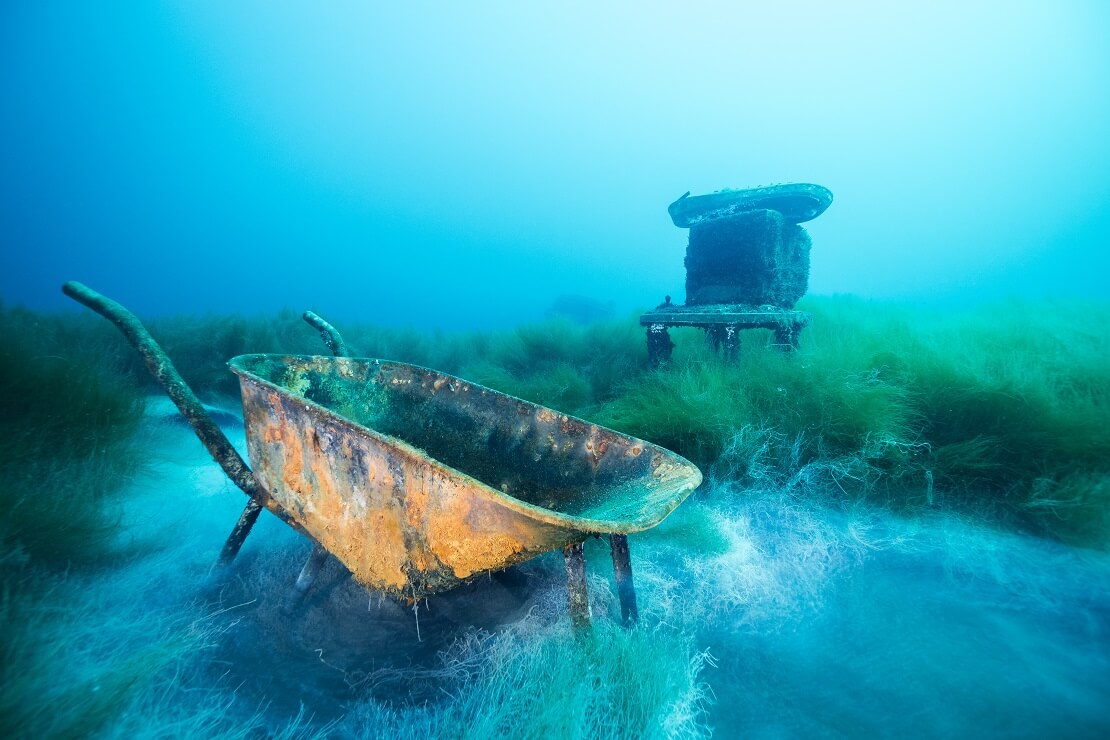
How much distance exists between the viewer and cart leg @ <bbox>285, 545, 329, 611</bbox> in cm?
193

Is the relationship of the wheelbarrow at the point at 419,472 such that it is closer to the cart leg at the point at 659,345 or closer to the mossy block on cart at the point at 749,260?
the cart leg at the point at 659,345

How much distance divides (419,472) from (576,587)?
70cm

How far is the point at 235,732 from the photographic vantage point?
132 cm

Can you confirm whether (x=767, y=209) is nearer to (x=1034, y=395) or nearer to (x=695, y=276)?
(x=695, y=276)

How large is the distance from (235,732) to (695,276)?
5195 mm

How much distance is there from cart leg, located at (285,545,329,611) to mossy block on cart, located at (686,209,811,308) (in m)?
4.43

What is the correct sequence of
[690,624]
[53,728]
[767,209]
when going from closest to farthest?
[53,728] < [690,624] < [767,209]

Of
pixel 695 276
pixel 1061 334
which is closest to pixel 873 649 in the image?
pixel 695 276

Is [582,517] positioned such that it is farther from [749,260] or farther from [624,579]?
[749,260]

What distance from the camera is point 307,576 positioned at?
196 centimetres

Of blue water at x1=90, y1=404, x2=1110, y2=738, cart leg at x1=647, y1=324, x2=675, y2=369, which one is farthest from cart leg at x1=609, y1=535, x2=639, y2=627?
cart leg at x1=647, y1=324, x2=675, y2=369

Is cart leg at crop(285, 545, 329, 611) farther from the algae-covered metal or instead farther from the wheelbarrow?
the algae-covered metal

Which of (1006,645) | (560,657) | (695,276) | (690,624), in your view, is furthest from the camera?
(695,276)

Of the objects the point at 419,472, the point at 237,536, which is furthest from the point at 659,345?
the point at 237,536
